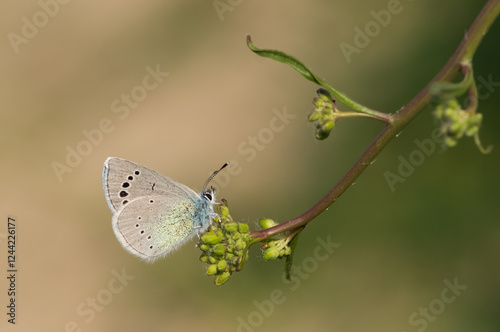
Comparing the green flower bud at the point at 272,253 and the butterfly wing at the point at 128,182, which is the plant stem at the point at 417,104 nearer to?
the green flower bud at the point at 272,253

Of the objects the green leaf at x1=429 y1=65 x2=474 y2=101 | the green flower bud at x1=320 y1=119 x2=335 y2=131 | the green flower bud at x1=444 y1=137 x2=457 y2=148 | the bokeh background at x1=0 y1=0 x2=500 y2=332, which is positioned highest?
the green leaf at x1=429 y1=65 x2=474 y2=101

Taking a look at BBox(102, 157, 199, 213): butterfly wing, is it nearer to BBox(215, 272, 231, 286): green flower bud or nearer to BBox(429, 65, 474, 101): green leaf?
BBox(215, 272, 231, 286): green flower bud

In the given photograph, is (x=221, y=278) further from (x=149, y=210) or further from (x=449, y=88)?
(x=449, y=88)

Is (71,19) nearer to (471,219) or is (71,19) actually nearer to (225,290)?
(225,290)

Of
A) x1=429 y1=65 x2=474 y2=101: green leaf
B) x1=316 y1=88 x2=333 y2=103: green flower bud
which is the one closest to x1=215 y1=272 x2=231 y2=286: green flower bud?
x1=316 y1=88 x2=333 y2=103: green flower bud

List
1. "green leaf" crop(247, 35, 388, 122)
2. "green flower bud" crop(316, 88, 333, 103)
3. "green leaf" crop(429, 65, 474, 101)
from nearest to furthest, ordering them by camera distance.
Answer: "green leaf" crop(429, 65, 474, 101) < "green leaf" crop(247, 35, 388, 122) < "green flower bud" crop(316, 88, 333, 103)

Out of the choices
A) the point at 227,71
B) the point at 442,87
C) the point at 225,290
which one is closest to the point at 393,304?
the point at 225,290
